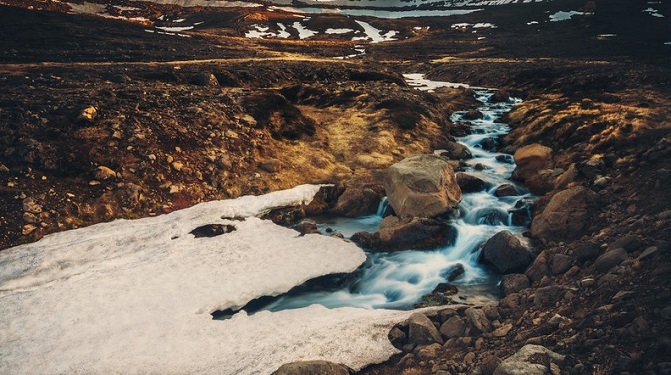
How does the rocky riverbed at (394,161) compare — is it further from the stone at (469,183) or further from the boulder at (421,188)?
the stone at (469,183)

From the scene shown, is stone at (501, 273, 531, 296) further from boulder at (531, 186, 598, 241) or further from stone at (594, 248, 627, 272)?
boulder at (531, 186, 598, 241)

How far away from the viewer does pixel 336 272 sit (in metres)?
15.6

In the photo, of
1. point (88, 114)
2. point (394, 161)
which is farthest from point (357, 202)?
point (88, 114)

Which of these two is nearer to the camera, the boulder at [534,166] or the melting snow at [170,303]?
the melting snow at [170,303]

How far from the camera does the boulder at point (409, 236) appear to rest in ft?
57.0

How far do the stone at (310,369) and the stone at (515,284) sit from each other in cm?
616

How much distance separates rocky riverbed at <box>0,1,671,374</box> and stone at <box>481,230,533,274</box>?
63cm

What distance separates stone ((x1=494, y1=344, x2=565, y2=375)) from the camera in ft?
26.0

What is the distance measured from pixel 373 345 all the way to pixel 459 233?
8572 millimetres

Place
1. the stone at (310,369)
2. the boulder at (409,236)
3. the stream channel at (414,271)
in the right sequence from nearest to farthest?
the stone at (310,369) < the stream channel at (414,271) < the boulder at (409,236)

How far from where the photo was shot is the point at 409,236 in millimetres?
17531

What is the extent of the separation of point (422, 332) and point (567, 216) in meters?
7.86

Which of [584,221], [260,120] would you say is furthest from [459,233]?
[260,120]

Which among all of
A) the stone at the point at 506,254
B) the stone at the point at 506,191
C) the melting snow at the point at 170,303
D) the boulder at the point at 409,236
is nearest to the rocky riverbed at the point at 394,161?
the stone at the point at 506,254
